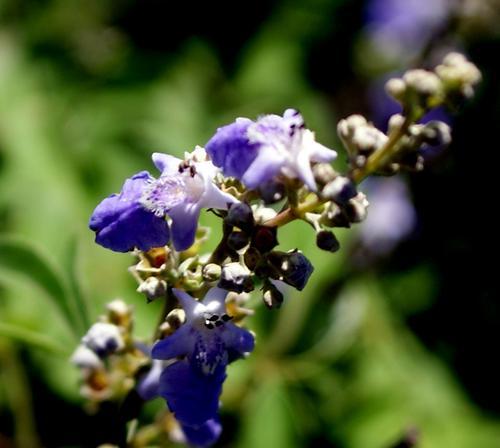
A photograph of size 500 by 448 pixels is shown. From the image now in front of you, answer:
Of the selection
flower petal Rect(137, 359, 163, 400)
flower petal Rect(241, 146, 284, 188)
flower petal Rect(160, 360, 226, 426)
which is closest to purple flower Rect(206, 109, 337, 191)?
flower petal Rect(241, 146, 284, 188)

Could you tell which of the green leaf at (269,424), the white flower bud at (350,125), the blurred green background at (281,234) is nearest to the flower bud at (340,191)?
the white flower bud at (350,125)

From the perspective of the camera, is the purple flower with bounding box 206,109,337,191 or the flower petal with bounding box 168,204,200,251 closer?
the purple flower with bounding box 206,109,337,191

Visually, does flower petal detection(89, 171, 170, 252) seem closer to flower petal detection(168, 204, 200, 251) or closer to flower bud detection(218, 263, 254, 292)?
flower petal detection(168, 204, 200, 251)

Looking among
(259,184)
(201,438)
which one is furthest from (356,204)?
(201,438)

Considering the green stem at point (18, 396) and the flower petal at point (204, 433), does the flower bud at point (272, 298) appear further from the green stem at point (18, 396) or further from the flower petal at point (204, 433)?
the green stem at point (18, 396)

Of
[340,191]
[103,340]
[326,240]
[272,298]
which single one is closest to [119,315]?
[103,340]

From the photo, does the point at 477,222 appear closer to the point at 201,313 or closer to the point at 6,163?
the point at 6,163

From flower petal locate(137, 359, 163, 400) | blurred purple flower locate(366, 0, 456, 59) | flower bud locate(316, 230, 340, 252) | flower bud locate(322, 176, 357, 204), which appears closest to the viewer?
flower bud locate(322, 176, 357, 204)

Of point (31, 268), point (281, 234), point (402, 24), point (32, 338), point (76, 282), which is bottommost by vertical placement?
point (32, 338)

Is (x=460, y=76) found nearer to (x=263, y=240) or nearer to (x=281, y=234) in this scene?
(x=263, y=240)
